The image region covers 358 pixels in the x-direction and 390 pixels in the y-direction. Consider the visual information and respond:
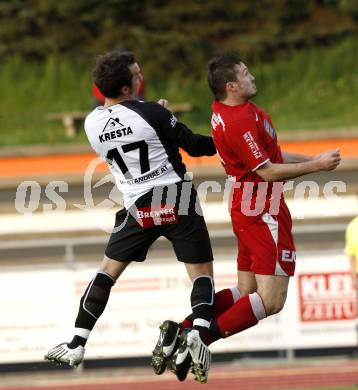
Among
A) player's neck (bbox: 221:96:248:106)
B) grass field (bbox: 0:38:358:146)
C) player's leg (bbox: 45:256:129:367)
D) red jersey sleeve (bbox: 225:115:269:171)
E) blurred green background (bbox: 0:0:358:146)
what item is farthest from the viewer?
blurred green background (bbox: 0:0:358:146)

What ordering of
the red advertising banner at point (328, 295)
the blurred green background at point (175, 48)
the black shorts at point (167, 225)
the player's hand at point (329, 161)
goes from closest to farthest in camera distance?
1. the player's hand at point (329, 161)
2. the black shorts at point (167, 225)
3. the red advertising banner at point (328, 295)
4. the blurred green background at point (175, 48)

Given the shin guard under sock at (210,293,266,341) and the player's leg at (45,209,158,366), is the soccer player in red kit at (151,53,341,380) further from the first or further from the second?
the player's leg at (45,209,158,366)

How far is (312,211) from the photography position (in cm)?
1193

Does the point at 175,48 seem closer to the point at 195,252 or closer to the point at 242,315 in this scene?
the point at 195,252

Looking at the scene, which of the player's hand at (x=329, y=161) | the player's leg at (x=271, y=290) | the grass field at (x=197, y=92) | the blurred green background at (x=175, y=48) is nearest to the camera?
the player's hand at (x=329, y=161)

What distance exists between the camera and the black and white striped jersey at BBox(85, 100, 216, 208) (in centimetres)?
610

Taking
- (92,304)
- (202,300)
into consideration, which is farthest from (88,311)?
(202,300)

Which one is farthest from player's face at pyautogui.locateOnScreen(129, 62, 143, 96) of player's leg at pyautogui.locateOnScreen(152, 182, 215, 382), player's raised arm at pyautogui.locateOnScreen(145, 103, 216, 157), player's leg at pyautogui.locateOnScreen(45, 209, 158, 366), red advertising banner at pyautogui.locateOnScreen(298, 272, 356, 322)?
red advertising banner at pyautogui.locateOnScreen(298, 272, 356, 322)

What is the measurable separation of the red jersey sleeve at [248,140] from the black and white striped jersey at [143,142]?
23 cm

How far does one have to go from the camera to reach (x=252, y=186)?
245 inches

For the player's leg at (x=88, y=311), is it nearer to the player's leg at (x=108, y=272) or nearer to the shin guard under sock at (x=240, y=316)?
the player's leg at (x=108, y=272)

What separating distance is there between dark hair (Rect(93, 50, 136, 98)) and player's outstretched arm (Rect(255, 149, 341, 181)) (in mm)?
914

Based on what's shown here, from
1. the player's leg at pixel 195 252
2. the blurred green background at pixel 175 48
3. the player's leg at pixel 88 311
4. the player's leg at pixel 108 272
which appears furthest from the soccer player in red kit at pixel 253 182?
the blurred green background at pixel 175 48

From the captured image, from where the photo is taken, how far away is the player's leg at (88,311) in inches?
255
